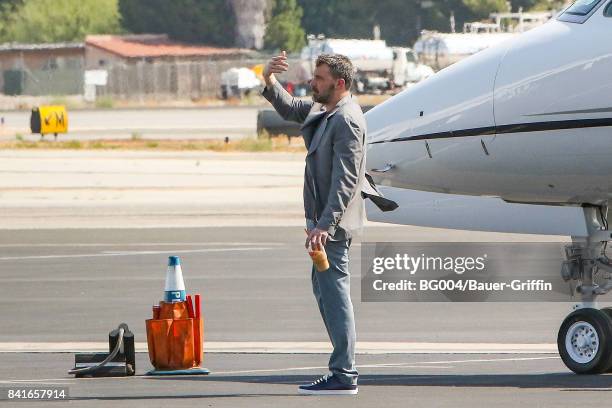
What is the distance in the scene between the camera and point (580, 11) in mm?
10211

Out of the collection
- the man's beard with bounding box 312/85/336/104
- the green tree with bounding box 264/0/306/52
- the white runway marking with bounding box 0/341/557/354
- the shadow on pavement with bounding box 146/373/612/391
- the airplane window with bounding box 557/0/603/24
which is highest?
Answer: the green tree with bounding box 264/0/306/52

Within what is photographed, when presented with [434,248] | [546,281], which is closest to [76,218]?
[434,248]

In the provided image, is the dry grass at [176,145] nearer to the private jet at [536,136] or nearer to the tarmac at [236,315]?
the tarmac at [236,315]

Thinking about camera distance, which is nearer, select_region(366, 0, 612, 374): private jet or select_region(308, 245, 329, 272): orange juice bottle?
select_region(308, 245, 329, 272): orange juice bottle

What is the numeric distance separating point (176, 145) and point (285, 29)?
3156 inches

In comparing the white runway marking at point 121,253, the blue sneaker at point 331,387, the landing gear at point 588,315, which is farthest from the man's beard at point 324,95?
the white runway marking at point 121,253

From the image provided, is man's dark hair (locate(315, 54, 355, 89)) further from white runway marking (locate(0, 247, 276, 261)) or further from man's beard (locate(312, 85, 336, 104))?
white runway marking (locate(0, 247, 276, 261))

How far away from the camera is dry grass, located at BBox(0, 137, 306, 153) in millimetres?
41719

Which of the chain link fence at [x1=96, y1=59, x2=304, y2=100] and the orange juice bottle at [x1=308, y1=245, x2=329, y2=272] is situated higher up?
the chain link fence at [x1=96, y1=59, x2=304, y2=100]

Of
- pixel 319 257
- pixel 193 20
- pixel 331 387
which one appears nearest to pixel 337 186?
pixel 319 257

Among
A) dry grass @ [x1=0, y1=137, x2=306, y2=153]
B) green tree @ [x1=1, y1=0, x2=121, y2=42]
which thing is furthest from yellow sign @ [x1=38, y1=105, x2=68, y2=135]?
green tree @ [x1=1, y1=0, x2=121, y2=42]

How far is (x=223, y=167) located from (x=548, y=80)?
83.6 ft

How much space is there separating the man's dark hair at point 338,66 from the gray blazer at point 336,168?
13 centimetres

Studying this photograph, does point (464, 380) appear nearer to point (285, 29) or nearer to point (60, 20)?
point (285, 29)
